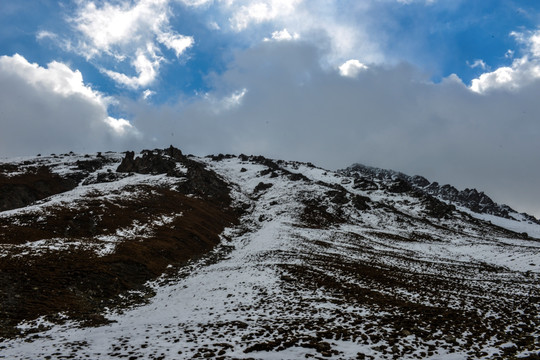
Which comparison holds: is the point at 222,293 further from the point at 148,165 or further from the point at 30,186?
the point at 148,165

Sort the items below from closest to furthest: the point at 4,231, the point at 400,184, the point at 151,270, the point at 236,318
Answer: the point at 236,318 → the point at 151,270 → the point at 4,231 → the point at 400,184

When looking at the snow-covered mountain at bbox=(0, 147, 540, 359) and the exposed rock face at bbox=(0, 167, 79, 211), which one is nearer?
the snow-covered mountain at bbox=(0, 147, 540, 359)

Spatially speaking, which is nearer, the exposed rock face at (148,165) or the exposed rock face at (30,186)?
the exposed rock face at (30,186)

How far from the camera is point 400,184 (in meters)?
163

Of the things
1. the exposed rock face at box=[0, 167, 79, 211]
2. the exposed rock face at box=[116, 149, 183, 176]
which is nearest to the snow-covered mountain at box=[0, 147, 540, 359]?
the exposed rock face at box=[0, 167, 79, 211]

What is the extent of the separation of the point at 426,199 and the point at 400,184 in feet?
90.2

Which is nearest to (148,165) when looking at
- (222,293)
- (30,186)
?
(30,186)

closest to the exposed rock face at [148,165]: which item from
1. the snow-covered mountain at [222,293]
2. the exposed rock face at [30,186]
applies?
the exposed rock face at [30,186]

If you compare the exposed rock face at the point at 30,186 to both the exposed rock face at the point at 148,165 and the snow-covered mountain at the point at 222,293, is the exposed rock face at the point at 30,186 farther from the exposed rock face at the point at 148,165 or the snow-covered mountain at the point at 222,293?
the exposed rock face at the point at 148,165

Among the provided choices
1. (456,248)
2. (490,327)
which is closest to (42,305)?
(490,327)

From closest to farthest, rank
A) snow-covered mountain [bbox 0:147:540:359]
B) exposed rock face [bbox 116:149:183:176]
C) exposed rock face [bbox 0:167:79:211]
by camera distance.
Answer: snow-covered mountain [bbox 0:147:540:359]
exposed rock face [bbox 0:167:79:211]
exposed rock face [bbox 116:149:183:176]

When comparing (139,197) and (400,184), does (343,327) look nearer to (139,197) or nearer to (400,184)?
(139,197)

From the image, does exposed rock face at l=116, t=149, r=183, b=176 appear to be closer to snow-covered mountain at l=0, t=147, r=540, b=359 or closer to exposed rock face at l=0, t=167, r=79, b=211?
exposed rock face at l=0, t=167, r=79, b=211

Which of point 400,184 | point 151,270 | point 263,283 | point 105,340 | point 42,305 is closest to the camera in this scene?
point 105,340
